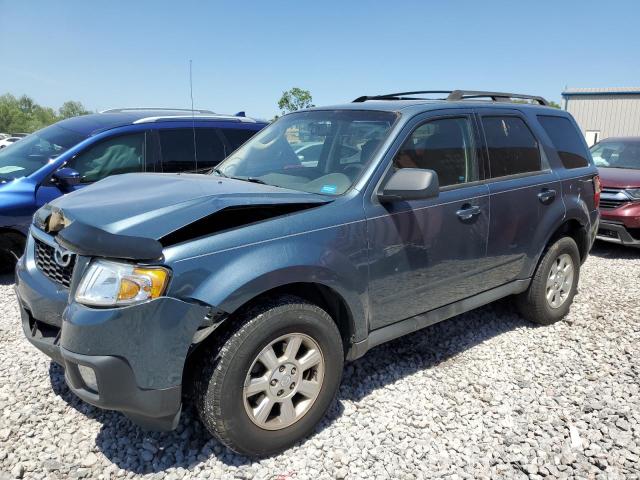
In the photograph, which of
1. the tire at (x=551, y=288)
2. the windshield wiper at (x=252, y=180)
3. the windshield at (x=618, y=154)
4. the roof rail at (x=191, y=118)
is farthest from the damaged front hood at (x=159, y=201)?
the windshield at (x=618, y=154)

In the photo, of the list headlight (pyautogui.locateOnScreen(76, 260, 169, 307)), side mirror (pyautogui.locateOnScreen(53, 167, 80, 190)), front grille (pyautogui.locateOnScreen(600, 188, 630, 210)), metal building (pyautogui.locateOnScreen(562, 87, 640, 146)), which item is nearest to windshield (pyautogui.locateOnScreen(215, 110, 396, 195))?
headlight (pyautogui.locateOnScreen(76, 260, 169, 307))

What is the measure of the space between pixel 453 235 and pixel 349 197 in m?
0.92

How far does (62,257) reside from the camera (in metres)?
2.68

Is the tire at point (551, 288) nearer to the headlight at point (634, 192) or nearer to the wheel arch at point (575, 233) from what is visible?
the wheel arch at point (575, 233)

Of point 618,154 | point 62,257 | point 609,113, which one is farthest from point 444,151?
point 609,113

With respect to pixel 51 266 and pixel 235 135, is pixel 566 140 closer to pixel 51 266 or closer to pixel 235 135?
pixel 235 135

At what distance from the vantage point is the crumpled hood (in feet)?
7.77

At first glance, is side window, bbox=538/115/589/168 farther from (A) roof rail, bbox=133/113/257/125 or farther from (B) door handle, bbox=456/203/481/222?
(A) roof rail, bbox=133/113/257/125

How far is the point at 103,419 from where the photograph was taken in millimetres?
3039

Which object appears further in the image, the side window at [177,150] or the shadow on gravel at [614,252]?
the shadow on gravel at [614,252]

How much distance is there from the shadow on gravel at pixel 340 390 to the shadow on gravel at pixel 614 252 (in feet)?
11.1

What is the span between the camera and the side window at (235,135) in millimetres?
6484

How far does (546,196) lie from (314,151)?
6.57 feet

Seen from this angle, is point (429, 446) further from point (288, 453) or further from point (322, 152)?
point (322, 152)
